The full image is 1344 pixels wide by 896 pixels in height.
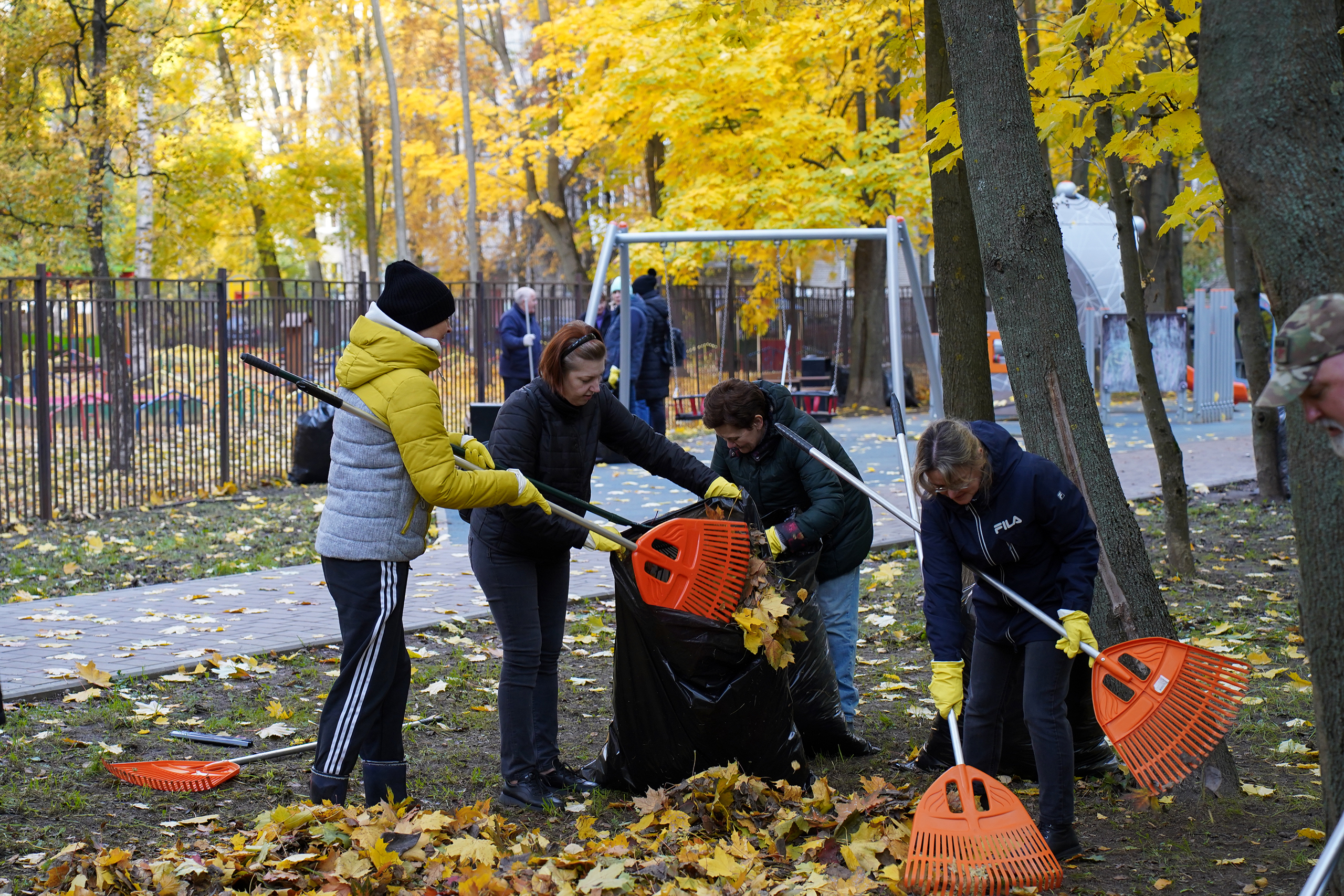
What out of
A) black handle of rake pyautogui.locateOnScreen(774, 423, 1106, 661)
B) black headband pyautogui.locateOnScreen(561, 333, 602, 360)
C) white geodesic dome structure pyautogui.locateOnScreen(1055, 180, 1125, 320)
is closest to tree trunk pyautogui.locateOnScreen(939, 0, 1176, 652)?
black handle of rake pyautogui.locateOnScreen(774, 423, 1106, 661)

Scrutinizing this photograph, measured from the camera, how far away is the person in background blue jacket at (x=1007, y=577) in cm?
353

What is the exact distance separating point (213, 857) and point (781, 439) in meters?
2.39

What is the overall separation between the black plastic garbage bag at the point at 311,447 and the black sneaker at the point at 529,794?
856cm

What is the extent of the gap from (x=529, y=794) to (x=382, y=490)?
119cm

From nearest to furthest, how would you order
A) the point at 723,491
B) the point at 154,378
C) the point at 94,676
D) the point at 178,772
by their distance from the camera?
the point at 178,772 < the point at 723,491 < the point at 94,676 < the point at 154,378

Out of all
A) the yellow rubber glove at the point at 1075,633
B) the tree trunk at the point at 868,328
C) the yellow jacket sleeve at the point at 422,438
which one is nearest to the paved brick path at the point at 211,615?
the yellow jacket sleeve at the point at 422,438

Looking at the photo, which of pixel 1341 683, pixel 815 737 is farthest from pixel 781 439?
pixel 1341 683

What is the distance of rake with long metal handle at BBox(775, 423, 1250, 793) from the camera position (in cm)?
348

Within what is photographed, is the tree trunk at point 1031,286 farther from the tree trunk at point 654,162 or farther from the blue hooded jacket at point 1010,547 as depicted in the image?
the tree trunk at point 654,162

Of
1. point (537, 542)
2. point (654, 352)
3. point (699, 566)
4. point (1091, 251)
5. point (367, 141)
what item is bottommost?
point (699, 566)

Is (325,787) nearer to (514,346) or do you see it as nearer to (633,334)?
(633,334)

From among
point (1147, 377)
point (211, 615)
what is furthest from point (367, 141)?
point (1147, 377)

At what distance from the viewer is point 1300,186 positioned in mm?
2730

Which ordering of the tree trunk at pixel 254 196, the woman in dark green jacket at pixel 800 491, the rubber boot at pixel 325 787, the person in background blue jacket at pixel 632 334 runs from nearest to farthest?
1. the rubber boot at pixel 325 787
2. the woman in dark green jacket at pixel 800 491
3. the person in background blue jacket at pixel 632 334
4. the tree trunk at pixel 254 196
